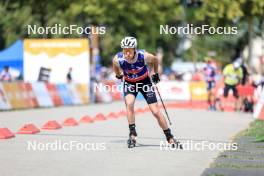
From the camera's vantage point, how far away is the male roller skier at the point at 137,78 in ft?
40.5

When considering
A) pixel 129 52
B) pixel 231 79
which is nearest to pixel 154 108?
pixel 129 52

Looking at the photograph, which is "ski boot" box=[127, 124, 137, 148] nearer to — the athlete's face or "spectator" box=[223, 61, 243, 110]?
the athlete's face

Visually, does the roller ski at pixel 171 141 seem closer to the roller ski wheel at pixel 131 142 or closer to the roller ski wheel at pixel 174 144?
the roller ski wheel at pixel 174 144

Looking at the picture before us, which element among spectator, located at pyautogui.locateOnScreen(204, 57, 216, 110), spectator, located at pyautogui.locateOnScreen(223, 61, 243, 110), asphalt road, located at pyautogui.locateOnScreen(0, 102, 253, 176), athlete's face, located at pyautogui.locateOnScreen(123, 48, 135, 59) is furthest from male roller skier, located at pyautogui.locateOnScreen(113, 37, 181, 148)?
spectator, located at pyautogui.locateOnScreen(204, 57, 216, 110)

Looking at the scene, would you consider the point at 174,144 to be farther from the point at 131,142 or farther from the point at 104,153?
the point at 104,153

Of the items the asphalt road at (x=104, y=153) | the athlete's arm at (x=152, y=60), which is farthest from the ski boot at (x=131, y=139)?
the athlete's arm at (x=152, y=60)

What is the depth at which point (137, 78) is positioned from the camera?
1248 centimetres

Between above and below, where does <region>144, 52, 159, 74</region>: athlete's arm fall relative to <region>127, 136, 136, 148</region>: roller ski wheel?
above

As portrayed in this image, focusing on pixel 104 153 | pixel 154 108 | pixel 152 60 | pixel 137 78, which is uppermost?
pixel 152 60

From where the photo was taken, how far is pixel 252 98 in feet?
89.5

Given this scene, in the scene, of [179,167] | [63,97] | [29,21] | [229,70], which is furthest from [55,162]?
[29,21]

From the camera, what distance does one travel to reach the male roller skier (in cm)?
1234

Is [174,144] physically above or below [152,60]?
below

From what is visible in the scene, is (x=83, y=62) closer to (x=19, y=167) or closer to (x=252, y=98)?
(x=252, y=98)
